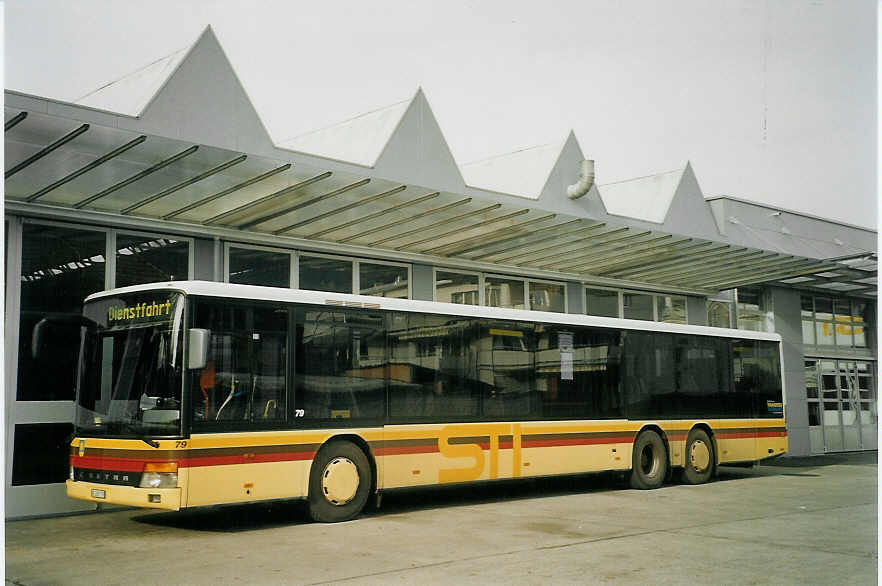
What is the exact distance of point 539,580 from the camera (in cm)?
738

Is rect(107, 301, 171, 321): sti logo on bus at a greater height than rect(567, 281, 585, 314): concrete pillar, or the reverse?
rect(567, 281, 585, 314): concrete pillar

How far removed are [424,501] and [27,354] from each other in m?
6.13

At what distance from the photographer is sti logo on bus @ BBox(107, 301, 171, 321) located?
1030cm

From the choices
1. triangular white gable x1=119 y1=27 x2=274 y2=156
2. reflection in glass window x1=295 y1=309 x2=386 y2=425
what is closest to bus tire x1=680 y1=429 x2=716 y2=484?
reflection in glass window x1=295 y1=309 x2=386 y2=425

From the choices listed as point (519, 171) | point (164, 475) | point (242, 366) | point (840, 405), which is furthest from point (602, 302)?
point (164, 475)

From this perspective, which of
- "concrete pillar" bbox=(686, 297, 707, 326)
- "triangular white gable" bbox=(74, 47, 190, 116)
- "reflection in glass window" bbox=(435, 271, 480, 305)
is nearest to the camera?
"triangular white gable" bbox=(74, 47, 190, 116)

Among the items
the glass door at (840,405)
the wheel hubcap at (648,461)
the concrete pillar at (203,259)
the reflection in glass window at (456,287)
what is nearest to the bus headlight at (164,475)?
the concrete pillar at (203,259)

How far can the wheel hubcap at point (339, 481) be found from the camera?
37.1ft

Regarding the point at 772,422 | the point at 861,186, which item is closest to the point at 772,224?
the point at 772,422

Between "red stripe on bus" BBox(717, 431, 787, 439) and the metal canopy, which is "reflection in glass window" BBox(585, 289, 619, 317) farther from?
"red stripe on bus" BBox(717, 431, 787, 439)

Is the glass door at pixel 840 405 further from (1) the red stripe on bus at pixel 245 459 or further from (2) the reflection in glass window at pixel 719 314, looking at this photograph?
(1) the red stripe on bus at pixel 245 459

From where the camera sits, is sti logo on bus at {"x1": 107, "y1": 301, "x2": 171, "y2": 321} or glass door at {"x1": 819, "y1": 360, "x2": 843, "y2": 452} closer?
sti logo on bus at {"x1": 107, "y1": 301, "x2": 171, "y2": 321}

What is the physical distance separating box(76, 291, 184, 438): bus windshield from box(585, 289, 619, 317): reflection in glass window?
40.1 ft

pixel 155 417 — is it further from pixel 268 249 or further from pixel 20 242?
pixel 268 249
